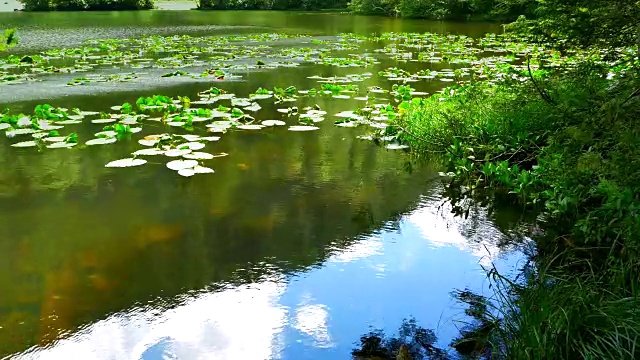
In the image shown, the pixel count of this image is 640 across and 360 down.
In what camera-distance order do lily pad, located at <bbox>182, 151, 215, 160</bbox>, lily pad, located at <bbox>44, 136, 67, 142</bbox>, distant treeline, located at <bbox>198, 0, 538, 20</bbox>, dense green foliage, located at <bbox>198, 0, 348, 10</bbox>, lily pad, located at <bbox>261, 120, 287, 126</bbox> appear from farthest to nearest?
dense green foliage, located at <bbox>198, 0, 348, 10</bbox>, distant treeline, located at <bbox>198, 0, 538, 20</bbox>, lily pad, located at <bbox>261, 120, 287, 126</bbox>, lily pad, located at <bbox>44, 136, 67, 142</bbox>, lily pad, located at <bbox>182, 151, 215, 160</bbox>

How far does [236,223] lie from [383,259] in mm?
1211

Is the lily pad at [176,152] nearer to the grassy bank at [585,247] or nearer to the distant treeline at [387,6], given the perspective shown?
the grassy bank at [585,247]

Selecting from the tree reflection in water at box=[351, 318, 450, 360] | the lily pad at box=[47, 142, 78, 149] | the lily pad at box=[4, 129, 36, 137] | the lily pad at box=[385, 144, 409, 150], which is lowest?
the tree reflection in water at box=[351, 318, 450, 360]

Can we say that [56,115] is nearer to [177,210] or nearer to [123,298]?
[177,210]

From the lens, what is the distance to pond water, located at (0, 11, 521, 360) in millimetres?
3016

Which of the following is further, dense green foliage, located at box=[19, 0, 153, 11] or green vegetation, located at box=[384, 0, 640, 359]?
dense green foliage, located at box=[19, 0, 153, 11]

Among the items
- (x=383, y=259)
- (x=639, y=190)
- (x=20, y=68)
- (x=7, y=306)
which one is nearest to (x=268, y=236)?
(x=383, y=259)

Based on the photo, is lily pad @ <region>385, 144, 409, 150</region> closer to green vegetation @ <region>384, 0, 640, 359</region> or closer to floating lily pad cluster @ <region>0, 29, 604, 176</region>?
floating lily pad cluster @ <region>0, 29, 604, 176</region>

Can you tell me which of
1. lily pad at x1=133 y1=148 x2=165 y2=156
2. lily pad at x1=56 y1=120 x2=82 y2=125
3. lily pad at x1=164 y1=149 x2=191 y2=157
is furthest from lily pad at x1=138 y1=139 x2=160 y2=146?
lily pad at x1=56 y1=120 x2=82 y2=125

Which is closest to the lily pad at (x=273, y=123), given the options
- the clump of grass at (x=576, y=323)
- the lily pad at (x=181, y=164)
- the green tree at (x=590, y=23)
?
the lily pad at (x=181, y=164)

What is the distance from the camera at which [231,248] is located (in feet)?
13.0

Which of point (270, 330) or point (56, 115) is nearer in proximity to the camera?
point (270, 330)

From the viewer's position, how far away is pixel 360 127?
730 centimetres

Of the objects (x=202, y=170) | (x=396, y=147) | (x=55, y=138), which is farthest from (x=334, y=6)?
(x=202, y=170)
